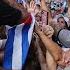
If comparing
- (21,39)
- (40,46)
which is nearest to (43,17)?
(40,46)

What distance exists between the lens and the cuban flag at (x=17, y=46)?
3.84 feet

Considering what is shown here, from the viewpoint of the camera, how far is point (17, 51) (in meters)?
1.19

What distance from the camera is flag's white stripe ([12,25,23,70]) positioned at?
117 centimetres

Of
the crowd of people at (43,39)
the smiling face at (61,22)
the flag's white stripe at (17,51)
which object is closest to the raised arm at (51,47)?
the crowd of people at (43,39)

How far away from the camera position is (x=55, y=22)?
1650mm

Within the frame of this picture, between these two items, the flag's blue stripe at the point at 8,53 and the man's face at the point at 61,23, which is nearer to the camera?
the flag's blue stripe at the point at 8,53

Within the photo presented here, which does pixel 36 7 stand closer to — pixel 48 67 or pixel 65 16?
pixel 65 16

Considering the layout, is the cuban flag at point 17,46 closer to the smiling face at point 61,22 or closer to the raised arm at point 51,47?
the raised arm at point 51,47

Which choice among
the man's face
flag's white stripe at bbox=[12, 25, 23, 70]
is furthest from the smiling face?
flag's white stripe at bbox=[12, 25, 23, 70]

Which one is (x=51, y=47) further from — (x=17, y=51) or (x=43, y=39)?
(x=17, y=51)

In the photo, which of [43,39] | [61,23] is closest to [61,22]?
[61,23]

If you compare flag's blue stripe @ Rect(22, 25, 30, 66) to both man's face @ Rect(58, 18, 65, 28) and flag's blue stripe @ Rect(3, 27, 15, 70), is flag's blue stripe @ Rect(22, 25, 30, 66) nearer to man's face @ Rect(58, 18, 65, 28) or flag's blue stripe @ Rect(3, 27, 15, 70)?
flag's blue stripe @ Rect(3, 27, 15, 70)

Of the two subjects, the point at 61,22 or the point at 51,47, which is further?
the point at 61,22

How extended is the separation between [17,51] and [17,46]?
0.03 m
